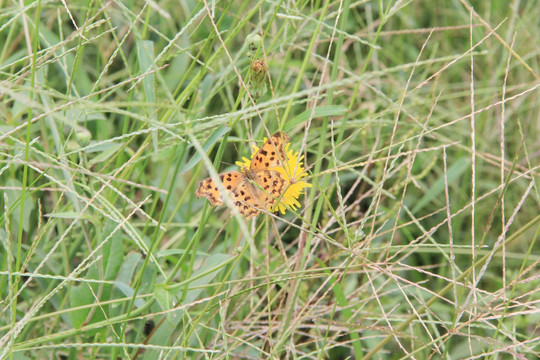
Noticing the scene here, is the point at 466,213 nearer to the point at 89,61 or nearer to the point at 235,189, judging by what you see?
the point at 235,189

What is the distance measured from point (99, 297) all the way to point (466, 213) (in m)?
1.11

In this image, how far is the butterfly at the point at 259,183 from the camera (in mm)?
953

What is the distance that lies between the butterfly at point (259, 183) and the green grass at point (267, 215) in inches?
1.4

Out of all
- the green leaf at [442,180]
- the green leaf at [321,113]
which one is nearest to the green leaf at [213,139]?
the green leaf at [321,113]

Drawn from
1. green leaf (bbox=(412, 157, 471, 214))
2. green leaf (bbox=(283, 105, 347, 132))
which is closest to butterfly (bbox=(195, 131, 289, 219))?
green leaf (bbox=(283, 105, 347, 132))

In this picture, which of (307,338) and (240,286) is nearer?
(240,286)

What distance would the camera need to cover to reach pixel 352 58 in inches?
80.0

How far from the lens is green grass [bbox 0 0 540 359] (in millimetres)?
910

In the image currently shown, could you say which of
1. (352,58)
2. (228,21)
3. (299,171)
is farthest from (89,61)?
(299,171)

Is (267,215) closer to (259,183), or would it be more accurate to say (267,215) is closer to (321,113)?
(259,183)

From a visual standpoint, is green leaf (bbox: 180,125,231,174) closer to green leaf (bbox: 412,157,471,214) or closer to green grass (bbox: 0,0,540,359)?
green grass (bbox: 0,0,540,359)

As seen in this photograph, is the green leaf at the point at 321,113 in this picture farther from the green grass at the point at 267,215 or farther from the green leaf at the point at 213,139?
the green leaf at the point at 213,139

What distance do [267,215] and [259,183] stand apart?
0.20 ft

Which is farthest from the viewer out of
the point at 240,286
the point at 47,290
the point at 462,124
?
the point at 462,124
